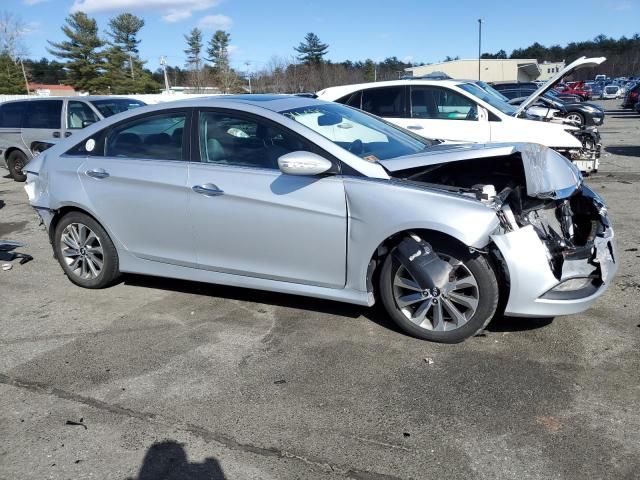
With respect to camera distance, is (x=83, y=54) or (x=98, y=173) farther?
(x=83, y=54)

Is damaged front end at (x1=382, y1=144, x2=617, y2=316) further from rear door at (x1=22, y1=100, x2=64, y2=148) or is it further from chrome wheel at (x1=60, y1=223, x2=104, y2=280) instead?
rear door at (x1=22, y1=100, x2=64, y2=148)

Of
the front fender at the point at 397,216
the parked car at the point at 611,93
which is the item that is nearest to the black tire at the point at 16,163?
the front fender at the point at 397,216

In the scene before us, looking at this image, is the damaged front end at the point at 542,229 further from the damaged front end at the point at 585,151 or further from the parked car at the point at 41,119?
the parked car at the point at 41,119

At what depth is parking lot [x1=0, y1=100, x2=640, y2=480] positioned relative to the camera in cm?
276

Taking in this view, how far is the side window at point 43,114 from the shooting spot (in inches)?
449

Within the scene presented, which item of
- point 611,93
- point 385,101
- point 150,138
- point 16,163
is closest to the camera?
point 150,138

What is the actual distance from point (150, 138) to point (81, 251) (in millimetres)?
1317

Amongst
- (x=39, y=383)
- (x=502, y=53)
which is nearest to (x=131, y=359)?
(x=39, y=383)

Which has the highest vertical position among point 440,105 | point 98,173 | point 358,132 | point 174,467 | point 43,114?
point 43,114

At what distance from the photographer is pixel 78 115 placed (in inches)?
447

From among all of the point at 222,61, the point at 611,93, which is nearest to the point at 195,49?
the point at 222,61

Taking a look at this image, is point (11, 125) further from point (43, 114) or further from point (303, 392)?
point (303, 392)

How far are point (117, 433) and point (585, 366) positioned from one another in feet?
9.19

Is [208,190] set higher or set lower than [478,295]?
higher
